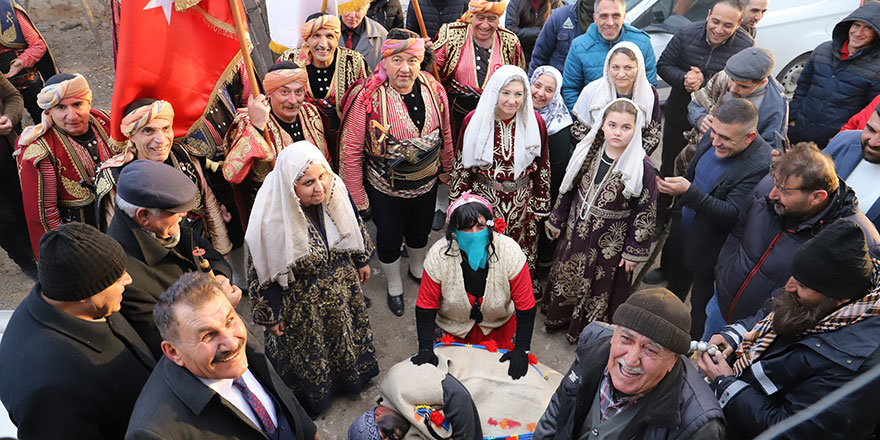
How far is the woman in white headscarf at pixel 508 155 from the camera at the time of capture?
4.21m

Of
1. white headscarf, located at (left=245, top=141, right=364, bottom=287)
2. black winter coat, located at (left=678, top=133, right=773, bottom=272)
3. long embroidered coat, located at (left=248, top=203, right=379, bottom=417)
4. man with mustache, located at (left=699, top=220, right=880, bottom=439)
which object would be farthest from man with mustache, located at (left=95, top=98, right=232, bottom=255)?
man with mustache, located at (left=699, top=220, right=880, bottom=439)

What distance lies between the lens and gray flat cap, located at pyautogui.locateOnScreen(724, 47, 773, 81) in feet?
13.8

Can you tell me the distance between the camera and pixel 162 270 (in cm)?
287

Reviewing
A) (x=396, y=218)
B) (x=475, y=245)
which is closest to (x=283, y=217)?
(x=475, y=245)

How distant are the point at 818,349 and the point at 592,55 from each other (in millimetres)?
3345

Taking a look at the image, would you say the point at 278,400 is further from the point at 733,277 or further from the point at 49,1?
the point at 49,1

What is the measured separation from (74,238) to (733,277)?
11.4ft

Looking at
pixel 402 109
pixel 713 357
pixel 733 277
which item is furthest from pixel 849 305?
pixel 402 109

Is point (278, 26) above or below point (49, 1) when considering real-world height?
above

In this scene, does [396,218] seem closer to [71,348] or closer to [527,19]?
[71,348]

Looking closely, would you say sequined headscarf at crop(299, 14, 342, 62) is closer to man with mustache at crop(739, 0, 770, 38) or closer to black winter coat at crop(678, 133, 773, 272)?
black winter coat at crop(678, 133, 773, 272)

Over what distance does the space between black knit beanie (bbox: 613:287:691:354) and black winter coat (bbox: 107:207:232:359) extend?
213 cm

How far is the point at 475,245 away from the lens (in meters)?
3.50

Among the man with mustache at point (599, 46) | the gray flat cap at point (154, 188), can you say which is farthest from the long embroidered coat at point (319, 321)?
the man with mustache at point (599, 46)
